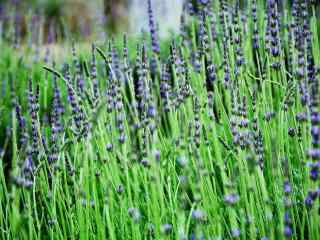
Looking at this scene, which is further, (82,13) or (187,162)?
(82,13)

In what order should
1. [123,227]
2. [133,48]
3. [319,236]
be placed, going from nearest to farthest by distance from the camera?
1. [319,236]
2. [123,227]
3. [133,48]

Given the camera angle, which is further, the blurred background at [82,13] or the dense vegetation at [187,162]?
the blurred background at [82,13]

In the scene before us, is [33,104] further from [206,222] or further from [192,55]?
[192,55]

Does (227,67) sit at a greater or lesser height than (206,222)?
greater

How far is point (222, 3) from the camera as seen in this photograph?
2422 mm

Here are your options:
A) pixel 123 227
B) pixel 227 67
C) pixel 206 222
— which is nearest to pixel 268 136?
pixel 227 67

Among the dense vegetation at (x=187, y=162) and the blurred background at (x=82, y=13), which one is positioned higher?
the blurred background at (x=82, y=13)

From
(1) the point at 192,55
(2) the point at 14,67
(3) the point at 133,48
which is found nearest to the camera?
(1) the point at 192,55

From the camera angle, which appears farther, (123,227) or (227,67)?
(227,67)

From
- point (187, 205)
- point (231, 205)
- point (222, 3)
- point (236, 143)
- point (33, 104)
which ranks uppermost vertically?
point (222, 3)

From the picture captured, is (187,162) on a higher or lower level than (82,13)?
lower

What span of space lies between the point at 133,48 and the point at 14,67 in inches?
45.0

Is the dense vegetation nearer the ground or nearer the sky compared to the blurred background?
nearer the ground

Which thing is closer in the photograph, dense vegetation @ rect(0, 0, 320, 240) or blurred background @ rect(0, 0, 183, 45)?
dense vegetation @ rect(0, 0, 320, 240)
